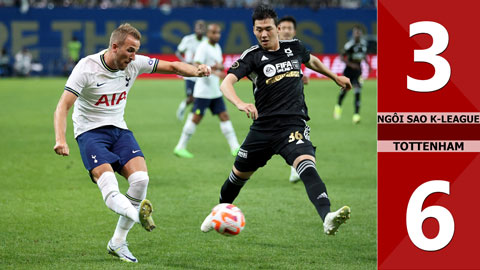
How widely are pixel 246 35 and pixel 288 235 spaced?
35.0 meters

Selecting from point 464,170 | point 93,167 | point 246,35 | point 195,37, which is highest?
point 464,170

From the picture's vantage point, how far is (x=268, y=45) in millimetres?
7520

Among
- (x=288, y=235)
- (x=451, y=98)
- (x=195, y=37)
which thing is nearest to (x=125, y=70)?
(x=288, y=235)

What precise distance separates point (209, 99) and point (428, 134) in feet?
32.1

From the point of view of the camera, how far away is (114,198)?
6.66 meters

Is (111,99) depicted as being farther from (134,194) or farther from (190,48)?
(190,48)

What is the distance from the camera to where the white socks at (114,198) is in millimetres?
6531

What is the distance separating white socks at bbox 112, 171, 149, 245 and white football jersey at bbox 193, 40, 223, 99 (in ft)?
24.1

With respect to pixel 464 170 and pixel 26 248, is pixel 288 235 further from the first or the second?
pixel 464 170

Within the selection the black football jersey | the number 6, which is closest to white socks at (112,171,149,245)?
the black football jersey

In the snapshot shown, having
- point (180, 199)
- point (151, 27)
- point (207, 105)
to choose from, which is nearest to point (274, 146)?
point (180, 199)

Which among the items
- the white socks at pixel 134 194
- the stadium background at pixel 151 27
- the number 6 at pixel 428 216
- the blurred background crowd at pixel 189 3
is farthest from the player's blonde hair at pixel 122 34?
the blurred background crowd at pixel 189 3

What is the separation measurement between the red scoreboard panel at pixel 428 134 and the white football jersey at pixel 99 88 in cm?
298

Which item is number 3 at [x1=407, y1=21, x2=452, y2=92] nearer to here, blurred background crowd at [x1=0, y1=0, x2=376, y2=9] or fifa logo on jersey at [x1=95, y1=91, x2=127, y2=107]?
fifa logo on jersey at [x1=95, y1=91, x2=127, y2=107]
